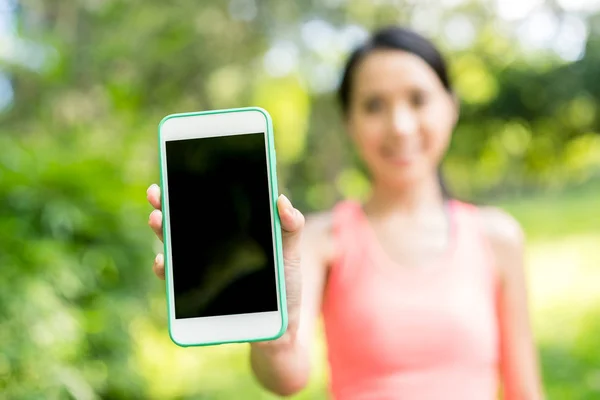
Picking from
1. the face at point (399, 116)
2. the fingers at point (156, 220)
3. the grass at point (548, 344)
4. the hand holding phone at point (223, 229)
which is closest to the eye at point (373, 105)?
the face at point (399, 116)

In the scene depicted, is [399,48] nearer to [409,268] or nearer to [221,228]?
[409,268]

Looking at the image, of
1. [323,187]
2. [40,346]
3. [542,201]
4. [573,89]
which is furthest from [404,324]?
[542,201]

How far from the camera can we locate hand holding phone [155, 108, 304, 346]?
855mm

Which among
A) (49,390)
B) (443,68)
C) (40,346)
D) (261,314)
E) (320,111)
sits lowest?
(49,390)

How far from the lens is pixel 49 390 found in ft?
6.11

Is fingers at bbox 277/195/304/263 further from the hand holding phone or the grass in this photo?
the grass

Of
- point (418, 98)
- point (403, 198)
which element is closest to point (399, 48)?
point (418, 98)

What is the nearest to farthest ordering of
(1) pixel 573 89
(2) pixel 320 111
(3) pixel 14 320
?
(3) pixel 14 320 < (2) pixel 320 111 < (1) pixel 573 89

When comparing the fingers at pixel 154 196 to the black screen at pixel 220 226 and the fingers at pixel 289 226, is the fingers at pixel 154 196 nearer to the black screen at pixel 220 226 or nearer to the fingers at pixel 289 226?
the black screen at pixel 220 226

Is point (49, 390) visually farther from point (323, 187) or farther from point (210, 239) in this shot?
point (323, 187)

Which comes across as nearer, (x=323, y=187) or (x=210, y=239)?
(x=210, y=239)

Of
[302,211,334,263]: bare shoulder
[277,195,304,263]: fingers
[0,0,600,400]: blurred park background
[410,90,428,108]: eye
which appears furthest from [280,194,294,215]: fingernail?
[0,0,600,400]: blurred park background

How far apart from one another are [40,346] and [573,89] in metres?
7.50

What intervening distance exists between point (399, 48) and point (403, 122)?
0.52 ft
